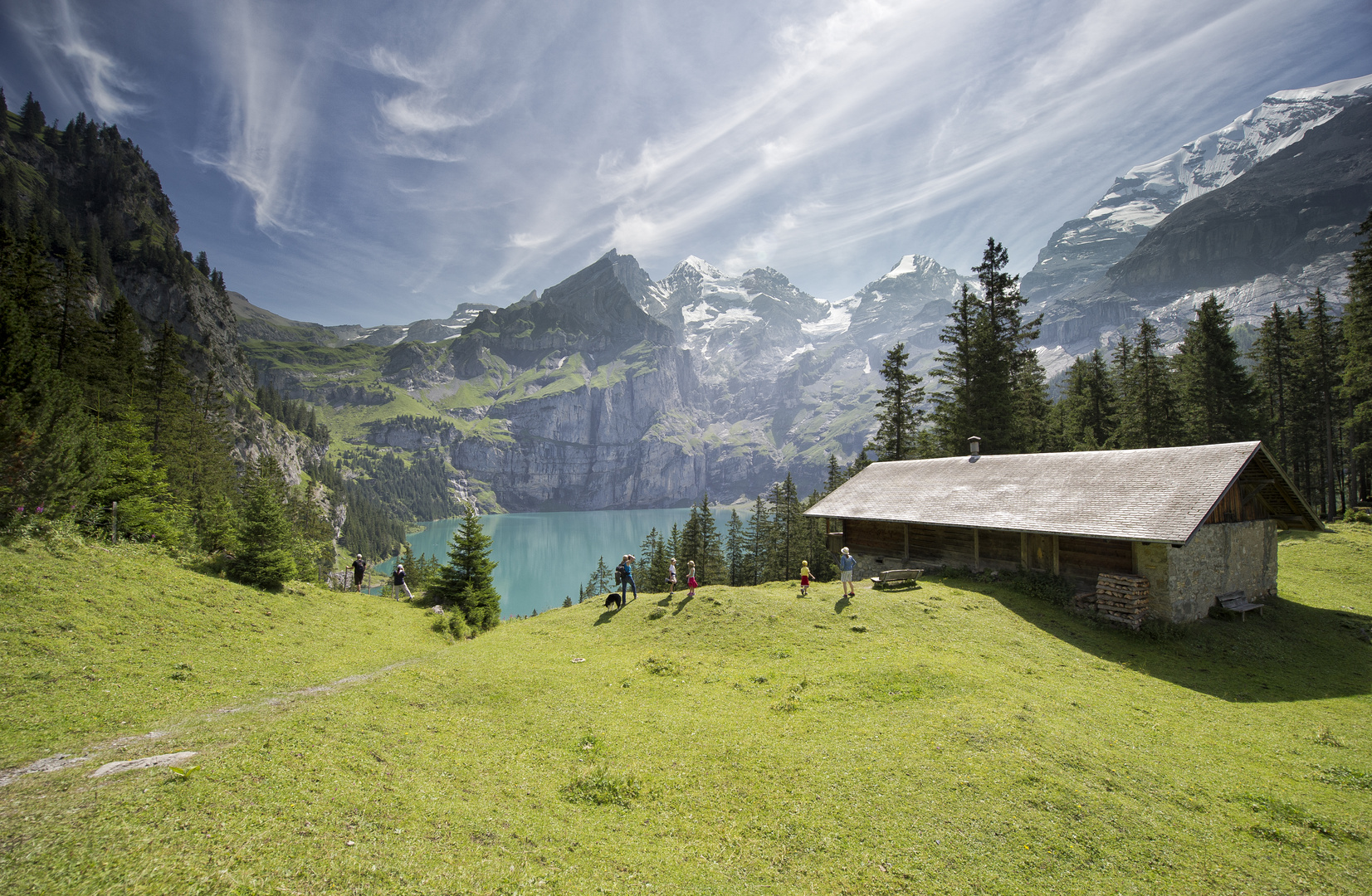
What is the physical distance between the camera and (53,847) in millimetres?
4969

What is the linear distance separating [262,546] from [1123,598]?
33233mm

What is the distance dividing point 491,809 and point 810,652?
10.8m

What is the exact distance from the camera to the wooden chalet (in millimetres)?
18297

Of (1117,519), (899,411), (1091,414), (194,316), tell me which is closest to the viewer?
(1117,519)

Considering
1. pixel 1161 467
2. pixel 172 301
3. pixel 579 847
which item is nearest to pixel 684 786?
pixel 579 847

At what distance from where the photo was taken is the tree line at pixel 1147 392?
39.6 m

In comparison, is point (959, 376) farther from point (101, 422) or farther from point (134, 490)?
point (101, 422)

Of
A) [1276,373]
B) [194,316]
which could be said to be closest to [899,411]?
[1276,373]

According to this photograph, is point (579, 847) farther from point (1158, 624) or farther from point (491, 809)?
point (1158, 624)

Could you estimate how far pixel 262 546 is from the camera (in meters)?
20.2

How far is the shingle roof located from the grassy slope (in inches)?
198

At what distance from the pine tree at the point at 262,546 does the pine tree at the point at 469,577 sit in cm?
689

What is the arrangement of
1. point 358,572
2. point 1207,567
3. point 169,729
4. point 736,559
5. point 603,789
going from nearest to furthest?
1. point 603,789
2. point 169,729
3. point 1207,567
4. point 358,572
5. point 736,559

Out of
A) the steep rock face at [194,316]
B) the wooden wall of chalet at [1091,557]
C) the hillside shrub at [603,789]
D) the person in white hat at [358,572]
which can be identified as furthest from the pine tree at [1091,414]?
the steep rock face at [194,316]
